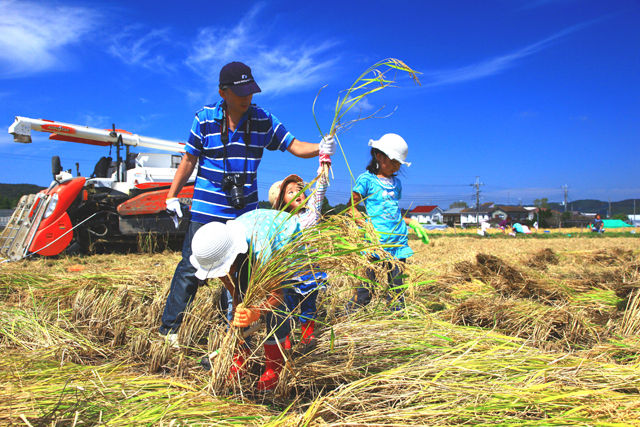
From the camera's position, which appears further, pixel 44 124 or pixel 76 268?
pixel 44 124

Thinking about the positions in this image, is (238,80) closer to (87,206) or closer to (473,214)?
(87,206)

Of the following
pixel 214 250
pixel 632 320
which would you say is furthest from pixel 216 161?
pixel 632 320

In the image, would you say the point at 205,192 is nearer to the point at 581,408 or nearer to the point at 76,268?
the point at 581,408

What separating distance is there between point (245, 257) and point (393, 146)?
5.42 ft

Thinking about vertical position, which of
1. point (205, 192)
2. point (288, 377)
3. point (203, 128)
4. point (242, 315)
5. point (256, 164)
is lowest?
point (288, 377)

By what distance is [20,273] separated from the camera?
12.9 feet

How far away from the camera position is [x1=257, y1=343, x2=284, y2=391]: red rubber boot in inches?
71.1

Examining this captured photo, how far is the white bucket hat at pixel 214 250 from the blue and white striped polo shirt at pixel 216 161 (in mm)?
725

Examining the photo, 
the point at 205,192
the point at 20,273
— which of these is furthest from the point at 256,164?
the point at 20,273

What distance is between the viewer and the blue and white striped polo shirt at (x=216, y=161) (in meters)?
2.45

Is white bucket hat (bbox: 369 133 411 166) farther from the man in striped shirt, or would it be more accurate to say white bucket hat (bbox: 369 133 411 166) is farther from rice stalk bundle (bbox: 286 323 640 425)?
rice stalk bundle (bbox: 286 323 640 425)

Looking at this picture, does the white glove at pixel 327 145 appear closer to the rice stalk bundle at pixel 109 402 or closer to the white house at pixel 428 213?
the rice stalk bundle at pixel 109 402

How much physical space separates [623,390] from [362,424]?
112 cm

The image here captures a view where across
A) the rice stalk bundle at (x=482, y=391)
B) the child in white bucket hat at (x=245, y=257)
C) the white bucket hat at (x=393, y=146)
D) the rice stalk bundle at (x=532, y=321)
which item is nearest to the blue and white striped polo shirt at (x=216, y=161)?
the child in white bucket hat at (x=245, y=257)
